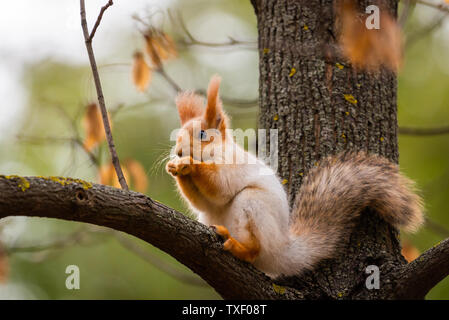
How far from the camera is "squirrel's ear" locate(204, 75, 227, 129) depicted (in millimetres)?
1917

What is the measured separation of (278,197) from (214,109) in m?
0.39

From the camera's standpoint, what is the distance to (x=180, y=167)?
1.81m

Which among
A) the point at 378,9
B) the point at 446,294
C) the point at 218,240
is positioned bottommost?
the point at 446,294

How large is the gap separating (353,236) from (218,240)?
52cm

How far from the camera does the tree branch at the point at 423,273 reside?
1.54 meters

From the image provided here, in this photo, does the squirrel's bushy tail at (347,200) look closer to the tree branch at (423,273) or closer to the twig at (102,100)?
the tree branch at (423,273)

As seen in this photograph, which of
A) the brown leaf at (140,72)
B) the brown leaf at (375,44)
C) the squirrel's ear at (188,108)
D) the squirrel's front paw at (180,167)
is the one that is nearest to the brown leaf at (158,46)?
the brown leaf at (140,72)

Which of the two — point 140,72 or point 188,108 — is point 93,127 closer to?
point 140,72

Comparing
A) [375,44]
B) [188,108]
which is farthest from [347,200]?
[188,108]

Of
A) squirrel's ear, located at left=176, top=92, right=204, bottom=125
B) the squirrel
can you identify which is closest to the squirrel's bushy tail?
the squirrel

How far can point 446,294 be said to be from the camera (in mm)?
4453

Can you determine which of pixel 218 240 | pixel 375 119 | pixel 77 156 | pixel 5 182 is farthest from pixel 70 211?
pixel 77 156

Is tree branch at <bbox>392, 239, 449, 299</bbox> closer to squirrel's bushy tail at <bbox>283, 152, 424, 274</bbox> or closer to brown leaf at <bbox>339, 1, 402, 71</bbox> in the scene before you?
squirrel's bushy tail at <bbox>283, 152, 424, 274</bbox>
